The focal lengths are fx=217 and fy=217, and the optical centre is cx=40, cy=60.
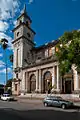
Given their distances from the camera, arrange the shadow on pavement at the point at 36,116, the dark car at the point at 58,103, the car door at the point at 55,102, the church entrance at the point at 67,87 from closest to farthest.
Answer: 1. the shadow on pavement at the point at 36,116
2. the dark car at the point at 58,103
3. the car door at the point at 55,102
4. the church entrance at the point at 67,87

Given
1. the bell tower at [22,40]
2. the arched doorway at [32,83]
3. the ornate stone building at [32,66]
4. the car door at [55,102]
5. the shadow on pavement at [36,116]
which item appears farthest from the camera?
the bell tower at [22,40]

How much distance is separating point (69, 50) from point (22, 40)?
34.5 m

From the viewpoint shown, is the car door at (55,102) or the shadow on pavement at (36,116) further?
the car door at (55,102)

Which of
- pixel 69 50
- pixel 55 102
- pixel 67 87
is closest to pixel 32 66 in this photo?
pixel 67 87

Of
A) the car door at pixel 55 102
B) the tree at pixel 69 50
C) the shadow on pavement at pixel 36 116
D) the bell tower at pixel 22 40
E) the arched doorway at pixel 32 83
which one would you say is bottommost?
the car door at pixel 55 102

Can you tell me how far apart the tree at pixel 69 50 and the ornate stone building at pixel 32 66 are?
655 inches

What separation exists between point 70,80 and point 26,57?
59.6 ft

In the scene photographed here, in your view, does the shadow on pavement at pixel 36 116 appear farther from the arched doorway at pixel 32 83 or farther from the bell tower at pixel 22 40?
the bell tower at pixel 22 40

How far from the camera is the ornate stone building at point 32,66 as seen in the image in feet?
157

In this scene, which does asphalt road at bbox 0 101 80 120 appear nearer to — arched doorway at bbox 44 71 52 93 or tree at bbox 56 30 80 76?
tree at bbox 56 30 80 76

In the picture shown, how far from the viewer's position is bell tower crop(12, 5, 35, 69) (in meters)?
59.6

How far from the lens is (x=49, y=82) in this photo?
2019 inches

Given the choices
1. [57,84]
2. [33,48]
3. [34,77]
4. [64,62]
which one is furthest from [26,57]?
[64,62]

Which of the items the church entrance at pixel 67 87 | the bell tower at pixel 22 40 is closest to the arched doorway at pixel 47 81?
the church entrance at pixel 67 87
